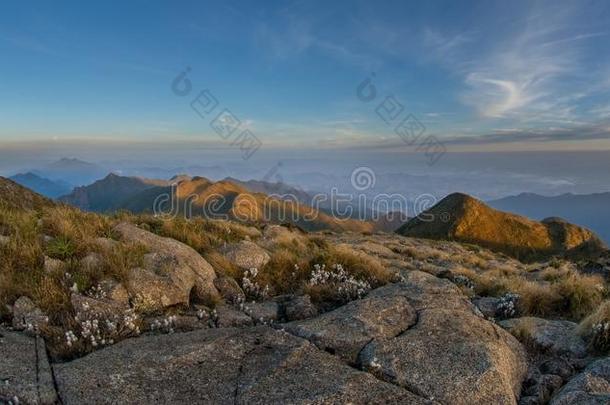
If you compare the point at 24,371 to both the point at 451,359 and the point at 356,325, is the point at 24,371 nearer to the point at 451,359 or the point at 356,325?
the point at 356,325

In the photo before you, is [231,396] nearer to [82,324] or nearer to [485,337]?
[82,324]

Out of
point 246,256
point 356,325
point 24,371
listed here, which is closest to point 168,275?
point 246,256

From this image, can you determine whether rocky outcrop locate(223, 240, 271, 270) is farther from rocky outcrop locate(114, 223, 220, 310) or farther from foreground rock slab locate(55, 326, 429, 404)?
foreground rock slab locate(55, 326, 429, 404)

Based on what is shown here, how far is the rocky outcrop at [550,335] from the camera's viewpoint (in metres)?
8.52

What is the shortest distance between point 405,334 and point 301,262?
4.88 m

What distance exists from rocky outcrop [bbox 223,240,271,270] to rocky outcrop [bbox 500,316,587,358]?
237 inches

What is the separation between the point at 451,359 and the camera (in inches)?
275

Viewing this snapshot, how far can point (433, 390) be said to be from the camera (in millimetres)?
6234

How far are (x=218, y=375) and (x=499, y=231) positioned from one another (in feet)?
254

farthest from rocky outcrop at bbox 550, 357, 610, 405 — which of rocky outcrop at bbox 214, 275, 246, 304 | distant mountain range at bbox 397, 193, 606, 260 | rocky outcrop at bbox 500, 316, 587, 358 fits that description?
Answer: distant mountain range at bbox 397, 193, 606, 260

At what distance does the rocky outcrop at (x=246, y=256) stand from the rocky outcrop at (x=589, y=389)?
24.6 feet

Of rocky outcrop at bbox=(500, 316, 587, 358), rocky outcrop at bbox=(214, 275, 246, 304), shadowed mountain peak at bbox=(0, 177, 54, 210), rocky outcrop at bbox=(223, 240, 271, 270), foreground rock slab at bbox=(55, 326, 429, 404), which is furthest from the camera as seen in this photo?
shadowed mountain peak at bbox=(0, 177, 54, 210)

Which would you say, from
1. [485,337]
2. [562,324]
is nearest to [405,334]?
[485,337]

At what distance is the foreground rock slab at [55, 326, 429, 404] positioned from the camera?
5836 millimetres
